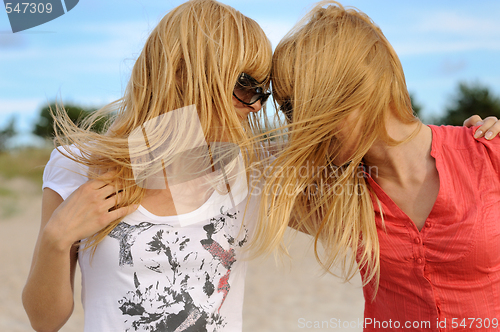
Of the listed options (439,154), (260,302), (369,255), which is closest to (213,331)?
(369,255)

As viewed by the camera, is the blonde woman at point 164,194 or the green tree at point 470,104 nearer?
the blonde woman at point 164,194

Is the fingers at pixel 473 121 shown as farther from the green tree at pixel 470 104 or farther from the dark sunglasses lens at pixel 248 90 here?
the green tree at pixel 470 104

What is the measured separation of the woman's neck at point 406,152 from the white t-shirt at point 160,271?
Answer: 82cm

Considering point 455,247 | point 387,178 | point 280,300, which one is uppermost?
point 387,178

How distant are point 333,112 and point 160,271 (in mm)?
978

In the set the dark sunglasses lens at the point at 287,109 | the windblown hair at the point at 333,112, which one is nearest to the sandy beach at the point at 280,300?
the windblown hair at the point at 333,112

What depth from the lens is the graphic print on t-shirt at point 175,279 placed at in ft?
4.86

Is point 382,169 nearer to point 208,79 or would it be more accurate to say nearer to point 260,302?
point 208,79

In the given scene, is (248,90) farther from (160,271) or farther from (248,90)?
(160,271)

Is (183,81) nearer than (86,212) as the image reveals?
No

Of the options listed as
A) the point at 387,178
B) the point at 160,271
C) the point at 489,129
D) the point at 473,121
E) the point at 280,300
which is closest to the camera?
the point at 160,271

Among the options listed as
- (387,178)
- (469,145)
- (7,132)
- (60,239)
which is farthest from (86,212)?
(7,132)

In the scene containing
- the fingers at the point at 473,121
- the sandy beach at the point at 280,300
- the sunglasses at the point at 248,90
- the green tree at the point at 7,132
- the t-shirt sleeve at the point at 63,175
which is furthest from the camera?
the green tree at the point at 7,132

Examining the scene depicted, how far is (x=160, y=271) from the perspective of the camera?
60.0 inches
